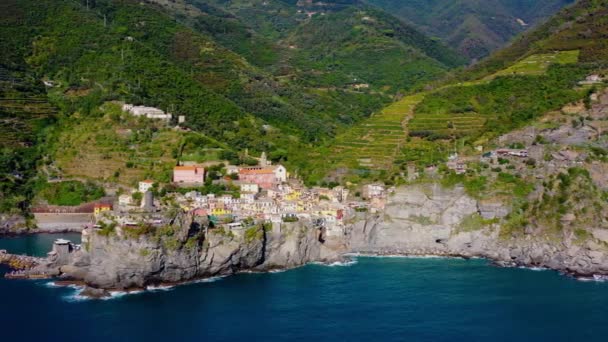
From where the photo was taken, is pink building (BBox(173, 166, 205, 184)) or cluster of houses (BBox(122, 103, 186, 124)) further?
cluster of houses (BBox(122, 103, 186, 124))

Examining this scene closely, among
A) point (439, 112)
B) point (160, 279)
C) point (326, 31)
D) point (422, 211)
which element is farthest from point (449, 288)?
point (326, 31)

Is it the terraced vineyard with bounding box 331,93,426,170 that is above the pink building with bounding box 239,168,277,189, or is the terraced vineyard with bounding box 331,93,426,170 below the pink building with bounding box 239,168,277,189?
above

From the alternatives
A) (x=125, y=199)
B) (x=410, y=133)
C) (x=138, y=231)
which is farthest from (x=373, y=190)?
(x=138, y=231)

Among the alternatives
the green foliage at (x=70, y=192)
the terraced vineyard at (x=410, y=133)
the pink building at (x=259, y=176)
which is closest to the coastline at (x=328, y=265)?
the terraced vineyard at (x=410, y=133)

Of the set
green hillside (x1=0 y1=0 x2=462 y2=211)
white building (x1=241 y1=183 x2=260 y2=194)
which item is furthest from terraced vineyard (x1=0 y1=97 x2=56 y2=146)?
white building (x1=241 y1=183 x2=260 y2=194)

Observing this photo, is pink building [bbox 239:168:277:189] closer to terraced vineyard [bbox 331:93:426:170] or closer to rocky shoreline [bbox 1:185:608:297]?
terraced vineyard [bbox 331:93:426:170]

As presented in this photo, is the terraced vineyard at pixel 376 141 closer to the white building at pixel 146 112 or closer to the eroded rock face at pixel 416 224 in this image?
the eroded rock face at pixel 416 224

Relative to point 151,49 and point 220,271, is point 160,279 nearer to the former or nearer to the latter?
point 220,271

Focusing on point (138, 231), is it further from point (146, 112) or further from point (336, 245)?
point (146, 112)
